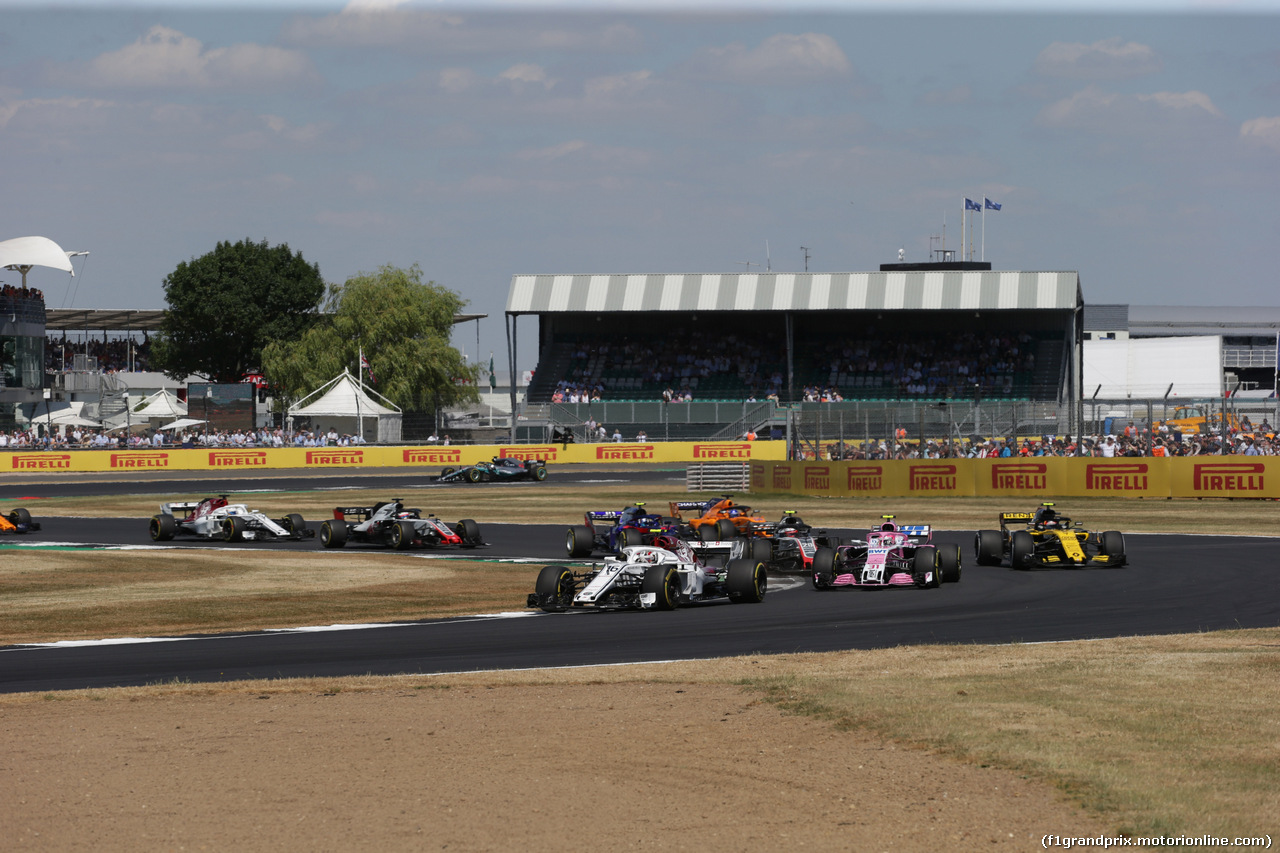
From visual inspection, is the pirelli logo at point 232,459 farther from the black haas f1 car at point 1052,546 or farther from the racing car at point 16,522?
the black haas f1 car at point 1052,546

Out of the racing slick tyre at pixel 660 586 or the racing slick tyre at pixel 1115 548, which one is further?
the racing slick tyre at pixel 1115 548

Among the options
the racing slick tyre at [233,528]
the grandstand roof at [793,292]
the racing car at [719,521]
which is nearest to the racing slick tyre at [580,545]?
the racing car at [719,521]

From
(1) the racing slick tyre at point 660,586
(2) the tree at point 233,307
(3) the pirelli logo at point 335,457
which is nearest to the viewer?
(1) the racing slick tyre at point 660,586

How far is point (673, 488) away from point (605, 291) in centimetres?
2664

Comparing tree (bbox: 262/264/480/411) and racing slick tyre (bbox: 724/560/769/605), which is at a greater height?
tree (bbox: 262/264/480/411)

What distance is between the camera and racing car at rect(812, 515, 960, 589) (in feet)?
67.4

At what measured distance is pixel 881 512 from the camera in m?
38.2

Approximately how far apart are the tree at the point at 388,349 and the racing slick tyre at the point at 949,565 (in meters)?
63.3

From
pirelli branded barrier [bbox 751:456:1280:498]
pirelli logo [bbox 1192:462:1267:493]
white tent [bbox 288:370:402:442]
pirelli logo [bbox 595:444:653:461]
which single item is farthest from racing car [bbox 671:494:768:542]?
white tent [bbox 288:370:402:442]

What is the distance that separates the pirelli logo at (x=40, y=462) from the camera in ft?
208

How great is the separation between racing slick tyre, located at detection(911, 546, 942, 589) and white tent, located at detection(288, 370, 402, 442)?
5608cm

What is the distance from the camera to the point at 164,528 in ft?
102

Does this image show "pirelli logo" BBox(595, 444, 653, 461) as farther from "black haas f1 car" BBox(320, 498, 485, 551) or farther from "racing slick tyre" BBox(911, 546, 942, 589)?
"racing slick tyre" BBox(911, 546, 942, 589)

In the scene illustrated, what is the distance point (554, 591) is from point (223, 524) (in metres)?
15.2
